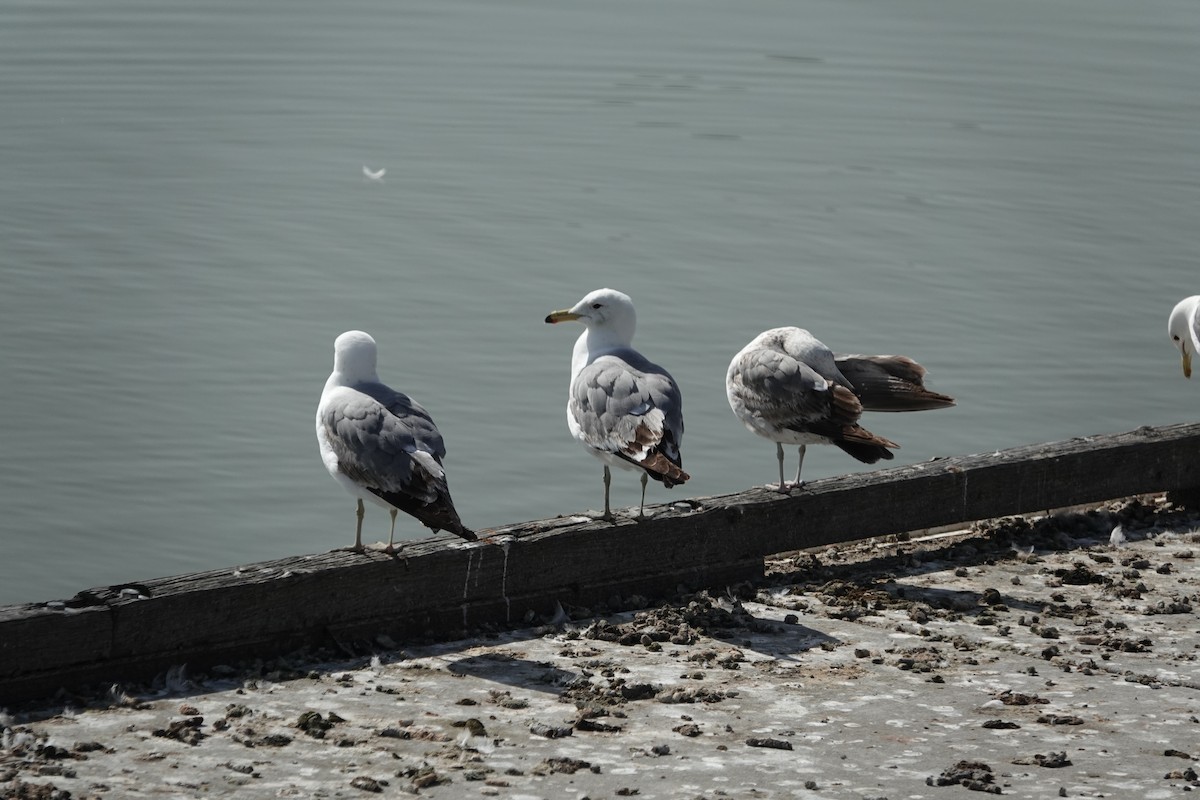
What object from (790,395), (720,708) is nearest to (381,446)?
(720,708)

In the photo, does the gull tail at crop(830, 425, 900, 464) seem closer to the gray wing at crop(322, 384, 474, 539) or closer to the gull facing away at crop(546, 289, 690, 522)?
the gull facing away at crop(546, 289, 690, 522)

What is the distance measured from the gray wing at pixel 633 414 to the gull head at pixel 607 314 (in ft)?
0.99

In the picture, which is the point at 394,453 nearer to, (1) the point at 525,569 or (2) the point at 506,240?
(1) the point at 525,569

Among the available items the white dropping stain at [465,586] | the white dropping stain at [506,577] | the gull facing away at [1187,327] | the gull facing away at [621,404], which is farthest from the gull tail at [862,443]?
the gull facing away at [1187,327]

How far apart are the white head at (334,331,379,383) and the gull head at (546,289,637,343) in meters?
1.09

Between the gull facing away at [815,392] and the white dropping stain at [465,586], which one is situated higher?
the gull facing away at [815,392]

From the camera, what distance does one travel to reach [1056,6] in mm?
35312

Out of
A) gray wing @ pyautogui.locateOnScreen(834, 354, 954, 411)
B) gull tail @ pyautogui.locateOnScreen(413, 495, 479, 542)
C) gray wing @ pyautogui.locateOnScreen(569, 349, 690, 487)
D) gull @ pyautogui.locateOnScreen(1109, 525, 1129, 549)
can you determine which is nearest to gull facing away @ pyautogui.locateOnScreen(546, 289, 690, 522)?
gray wing @ pyautogui.locateOnScreen(569, 349, 690, 487)

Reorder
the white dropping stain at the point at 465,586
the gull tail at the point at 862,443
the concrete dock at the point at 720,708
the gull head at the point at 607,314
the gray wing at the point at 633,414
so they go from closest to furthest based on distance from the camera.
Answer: the concrete dock at the point at 720,708 → the white dropping stain at the point at 465,586 → the gray wing at the point at 633,414 → the gull tail at the point at 862,443 → the gull head at the point at 607,314

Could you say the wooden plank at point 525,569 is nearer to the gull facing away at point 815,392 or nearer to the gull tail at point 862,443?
the gull tail at point 862,443

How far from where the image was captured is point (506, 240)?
53.3 feet

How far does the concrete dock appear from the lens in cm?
491

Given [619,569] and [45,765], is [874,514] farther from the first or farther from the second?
[45,765]

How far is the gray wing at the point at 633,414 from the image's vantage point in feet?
22.0
